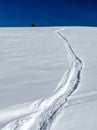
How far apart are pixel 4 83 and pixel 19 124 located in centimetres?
133

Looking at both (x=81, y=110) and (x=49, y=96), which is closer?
(x=81, y=110)

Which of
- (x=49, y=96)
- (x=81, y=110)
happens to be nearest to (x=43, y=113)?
(x=81, y=110)

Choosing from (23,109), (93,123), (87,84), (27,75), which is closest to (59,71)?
(27,75)

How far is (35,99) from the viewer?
107 inches

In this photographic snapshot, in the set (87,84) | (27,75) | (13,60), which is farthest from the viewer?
(13,60)

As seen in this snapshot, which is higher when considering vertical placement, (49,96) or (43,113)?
(49,96)

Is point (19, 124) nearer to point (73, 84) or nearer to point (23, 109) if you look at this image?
point (23, 109)

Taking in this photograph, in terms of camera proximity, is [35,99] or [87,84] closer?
[35,99]

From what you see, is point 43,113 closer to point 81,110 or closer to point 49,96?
point 81,110

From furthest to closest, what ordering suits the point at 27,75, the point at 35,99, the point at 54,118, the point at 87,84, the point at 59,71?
1. the point at 59,71
2. the point at 27,75
3. the point at 87,84
4. the point at 35,99
5. the point at 54,118

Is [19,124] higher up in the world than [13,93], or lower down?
lower down

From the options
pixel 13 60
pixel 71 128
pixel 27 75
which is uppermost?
pixel 13 60

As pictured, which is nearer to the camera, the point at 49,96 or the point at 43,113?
the point at 43,113

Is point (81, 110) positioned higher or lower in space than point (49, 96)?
lower
